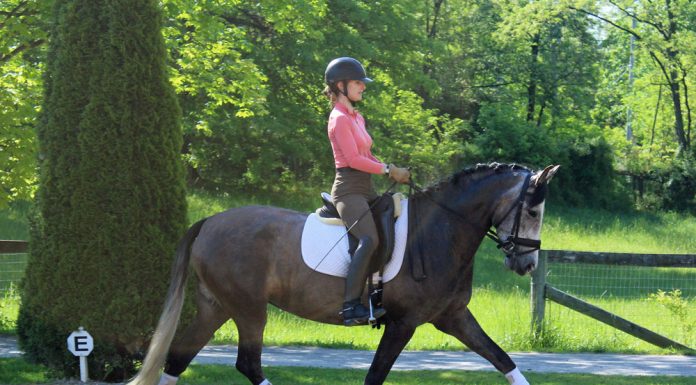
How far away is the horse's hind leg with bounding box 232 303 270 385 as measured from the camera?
7664 millimetres

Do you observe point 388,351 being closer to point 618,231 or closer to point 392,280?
point 392,280

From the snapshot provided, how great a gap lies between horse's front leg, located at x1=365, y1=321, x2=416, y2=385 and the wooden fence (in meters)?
5.39

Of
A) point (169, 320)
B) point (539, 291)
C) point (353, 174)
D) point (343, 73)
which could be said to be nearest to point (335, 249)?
point (353, 174)

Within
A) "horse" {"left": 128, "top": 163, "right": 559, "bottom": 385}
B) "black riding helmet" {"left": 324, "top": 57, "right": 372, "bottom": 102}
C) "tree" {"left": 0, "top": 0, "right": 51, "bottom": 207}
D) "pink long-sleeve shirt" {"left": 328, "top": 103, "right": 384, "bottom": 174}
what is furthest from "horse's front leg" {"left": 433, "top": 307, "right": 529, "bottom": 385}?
"tree" {"left": 0, "top": 0, "right": 51, "bottom": 207}

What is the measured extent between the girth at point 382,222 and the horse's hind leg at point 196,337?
4.10ft

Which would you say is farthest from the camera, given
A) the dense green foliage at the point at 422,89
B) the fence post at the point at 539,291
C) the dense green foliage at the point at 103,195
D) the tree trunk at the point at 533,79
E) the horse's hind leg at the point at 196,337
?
the tree trunk at the point at 533,79

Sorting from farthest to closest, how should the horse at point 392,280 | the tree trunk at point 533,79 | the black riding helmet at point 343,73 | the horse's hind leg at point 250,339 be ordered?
the tree trunk at point 533,79, the horse's hind leg at point 250,339, the black riding helmet at point 343,73, the horse at point 392,280

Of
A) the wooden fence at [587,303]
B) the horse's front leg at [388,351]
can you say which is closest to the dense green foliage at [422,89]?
the wooden fence at [587,303]

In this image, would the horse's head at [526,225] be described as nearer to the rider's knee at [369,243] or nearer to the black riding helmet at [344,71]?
the rider's knee at [369,243]

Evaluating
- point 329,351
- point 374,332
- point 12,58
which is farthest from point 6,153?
point 374,332

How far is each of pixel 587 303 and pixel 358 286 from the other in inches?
231

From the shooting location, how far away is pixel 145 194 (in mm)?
9000

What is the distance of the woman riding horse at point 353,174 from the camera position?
731 centimetres

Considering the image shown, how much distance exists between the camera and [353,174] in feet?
24.6
